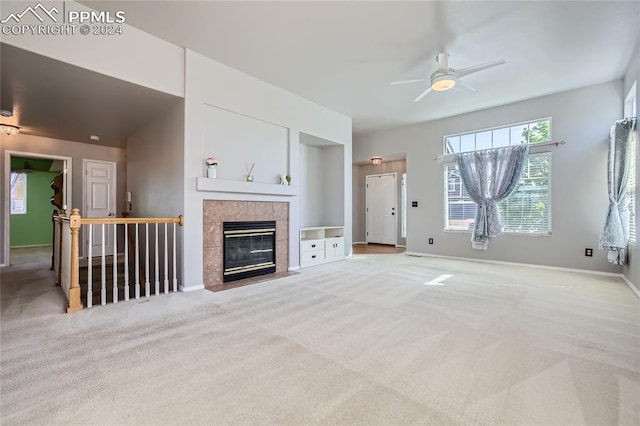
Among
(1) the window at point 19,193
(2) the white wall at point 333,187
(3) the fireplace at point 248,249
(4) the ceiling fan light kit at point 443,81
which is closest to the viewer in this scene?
(4) the ceiling fan light kit at point 443,81

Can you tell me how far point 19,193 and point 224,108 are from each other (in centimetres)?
872

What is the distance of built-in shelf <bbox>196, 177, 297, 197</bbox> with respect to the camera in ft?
11.9

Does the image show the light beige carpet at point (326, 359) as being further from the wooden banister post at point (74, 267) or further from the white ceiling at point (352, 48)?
the white ceiling at point (352, 48)

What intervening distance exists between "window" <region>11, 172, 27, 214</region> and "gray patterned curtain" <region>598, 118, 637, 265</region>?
522 inches

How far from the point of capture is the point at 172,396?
151 centimetres

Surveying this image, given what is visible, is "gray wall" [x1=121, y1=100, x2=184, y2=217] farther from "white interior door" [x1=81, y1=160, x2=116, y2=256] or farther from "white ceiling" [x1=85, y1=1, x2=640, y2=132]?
"white interior door" [x1=81, y1=160, x2=116, y2=256]

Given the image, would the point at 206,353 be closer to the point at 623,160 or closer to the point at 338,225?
the point at 338,225

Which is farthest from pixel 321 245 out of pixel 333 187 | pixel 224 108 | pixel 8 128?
pixel 8 128

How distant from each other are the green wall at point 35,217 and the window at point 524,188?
11.1m

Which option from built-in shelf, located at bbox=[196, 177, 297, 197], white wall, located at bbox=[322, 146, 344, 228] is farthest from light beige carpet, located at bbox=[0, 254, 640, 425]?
white wall, located at bbox=[322, 146, 344, 228]

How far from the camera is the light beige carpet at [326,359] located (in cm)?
140

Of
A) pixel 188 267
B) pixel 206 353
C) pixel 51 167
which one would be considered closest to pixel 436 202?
pixel 188 267

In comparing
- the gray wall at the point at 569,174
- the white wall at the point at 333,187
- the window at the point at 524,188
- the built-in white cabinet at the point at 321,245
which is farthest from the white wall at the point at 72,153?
the window at the point at 524,188

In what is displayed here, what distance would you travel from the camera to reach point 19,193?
8.41 meters
